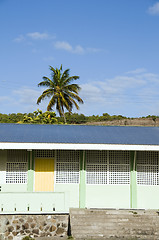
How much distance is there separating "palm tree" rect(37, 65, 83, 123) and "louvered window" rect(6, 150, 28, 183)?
26.0 meters

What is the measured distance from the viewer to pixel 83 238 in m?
12.5

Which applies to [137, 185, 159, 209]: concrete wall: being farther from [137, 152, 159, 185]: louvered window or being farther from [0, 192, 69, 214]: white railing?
[0, 192, 69, 214]: white railing

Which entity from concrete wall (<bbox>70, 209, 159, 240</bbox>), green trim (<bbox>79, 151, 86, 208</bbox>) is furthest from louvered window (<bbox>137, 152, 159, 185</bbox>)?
green trim (<bbox>79, 151, 86, 208</bbox>)

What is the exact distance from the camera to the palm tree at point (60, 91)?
4184 cm

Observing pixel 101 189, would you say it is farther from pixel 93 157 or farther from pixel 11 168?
pixel 11 168

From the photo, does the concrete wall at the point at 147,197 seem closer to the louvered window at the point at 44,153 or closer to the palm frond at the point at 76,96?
the louvered window at the point at 44,153

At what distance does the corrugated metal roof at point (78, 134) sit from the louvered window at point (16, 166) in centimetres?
90

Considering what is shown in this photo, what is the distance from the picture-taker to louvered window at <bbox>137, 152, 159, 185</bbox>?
51.8 ft

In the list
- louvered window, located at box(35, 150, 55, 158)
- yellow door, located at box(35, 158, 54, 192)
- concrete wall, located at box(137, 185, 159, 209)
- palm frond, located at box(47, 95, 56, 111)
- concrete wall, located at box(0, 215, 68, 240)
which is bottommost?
concrete wall, located at box(0, 215, 68, 240)

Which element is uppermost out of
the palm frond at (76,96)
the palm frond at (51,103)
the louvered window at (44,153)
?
the palm frond at (76,96)

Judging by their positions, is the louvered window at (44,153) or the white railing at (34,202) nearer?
the white railing at (34,202)

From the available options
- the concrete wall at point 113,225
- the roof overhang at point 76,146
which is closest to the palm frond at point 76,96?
the roof overhang at point 76,146

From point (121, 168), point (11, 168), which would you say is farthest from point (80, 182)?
point (11, 168)

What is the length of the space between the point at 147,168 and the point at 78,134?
3684 millimetres
